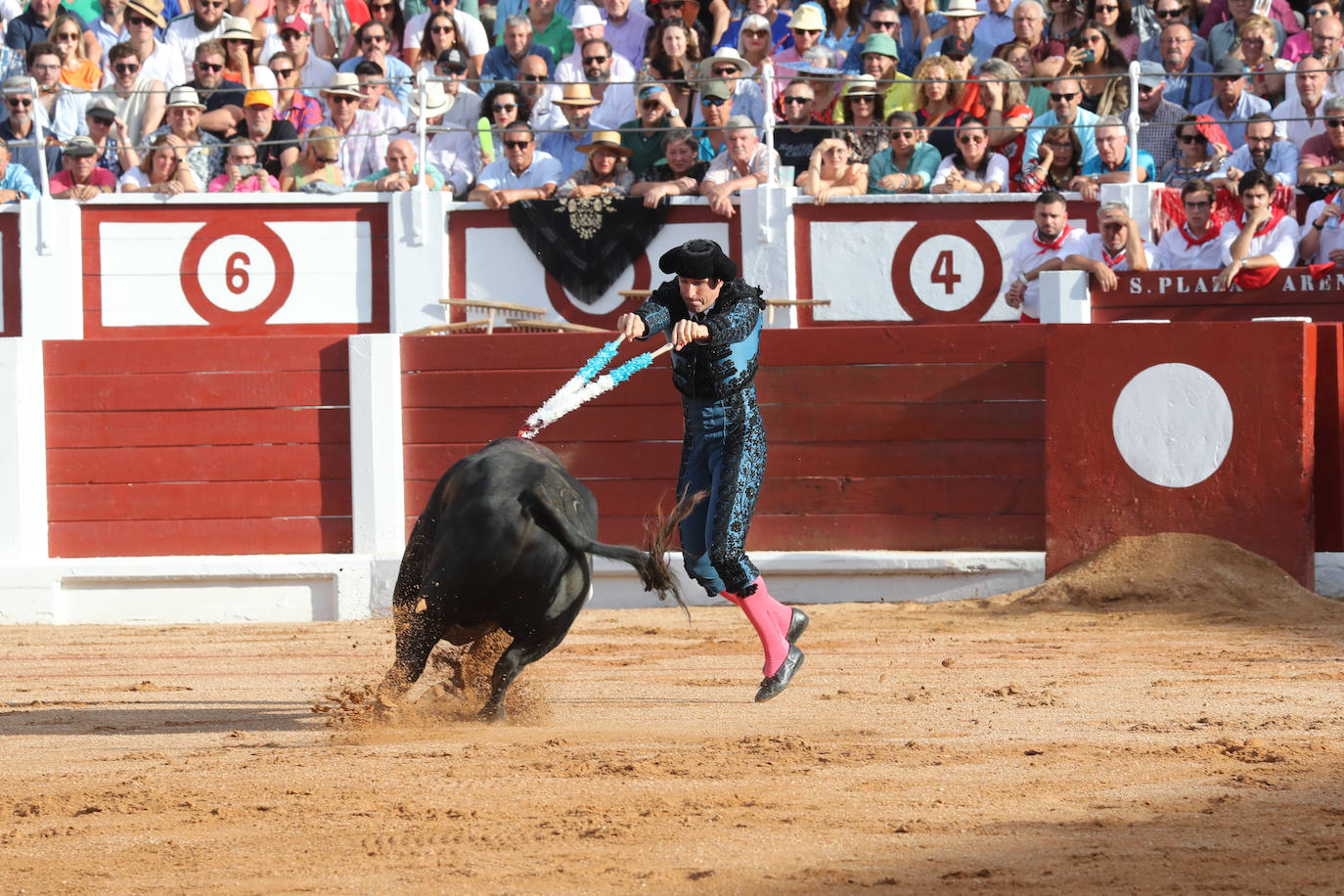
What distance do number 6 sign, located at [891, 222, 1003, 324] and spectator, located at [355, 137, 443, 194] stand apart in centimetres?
272

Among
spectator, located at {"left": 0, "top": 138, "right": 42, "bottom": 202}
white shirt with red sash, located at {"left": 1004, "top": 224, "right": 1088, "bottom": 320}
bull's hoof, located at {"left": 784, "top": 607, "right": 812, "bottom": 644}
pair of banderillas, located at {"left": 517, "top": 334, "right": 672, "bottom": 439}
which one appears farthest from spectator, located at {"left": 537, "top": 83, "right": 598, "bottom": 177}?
bull's hoof, located at {"left": 784, "top": 607, "right": 812, "bottom": 644}

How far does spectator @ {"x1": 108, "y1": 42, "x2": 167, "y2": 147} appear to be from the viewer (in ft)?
33.2

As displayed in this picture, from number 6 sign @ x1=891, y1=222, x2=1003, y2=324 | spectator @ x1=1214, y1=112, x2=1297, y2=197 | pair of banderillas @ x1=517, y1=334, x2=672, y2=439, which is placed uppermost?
spectator @ x1=1214, y1=112, x2=1297, y2=197

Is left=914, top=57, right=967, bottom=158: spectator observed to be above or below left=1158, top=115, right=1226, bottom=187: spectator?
above

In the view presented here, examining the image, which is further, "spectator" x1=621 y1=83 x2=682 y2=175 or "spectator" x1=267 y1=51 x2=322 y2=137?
"spectator" x1=267 y1=51 x2=322 y2=137

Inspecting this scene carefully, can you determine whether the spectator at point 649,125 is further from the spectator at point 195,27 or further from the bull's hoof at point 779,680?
the bull's hoof at point 779,680

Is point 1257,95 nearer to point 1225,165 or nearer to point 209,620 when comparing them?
point 1225,165

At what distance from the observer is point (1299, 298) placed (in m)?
7.95

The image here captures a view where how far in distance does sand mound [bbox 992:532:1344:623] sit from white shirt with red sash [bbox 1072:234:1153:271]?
1660mm

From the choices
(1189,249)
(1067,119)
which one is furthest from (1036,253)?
(1067,119)

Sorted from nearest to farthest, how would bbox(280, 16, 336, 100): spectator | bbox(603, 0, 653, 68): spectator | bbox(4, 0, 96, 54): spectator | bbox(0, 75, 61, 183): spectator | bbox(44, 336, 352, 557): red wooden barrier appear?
bbox(44, 336, 352, 557): red wooden barrier
bbox(0, 75, 61, 183): spectator
bbox(603, 0, 653, 68): spectator
bbox(280, 16, 336, 100): spectator
bbox(4, 0, 96, 54): spectator

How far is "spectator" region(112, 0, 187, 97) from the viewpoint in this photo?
34.0ft

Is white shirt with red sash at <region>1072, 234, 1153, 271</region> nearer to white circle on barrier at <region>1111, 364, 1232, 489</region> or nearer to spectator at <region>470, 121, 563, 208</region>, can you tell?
white circle on barrier at <region>1111, 364, 1232, 489</region>

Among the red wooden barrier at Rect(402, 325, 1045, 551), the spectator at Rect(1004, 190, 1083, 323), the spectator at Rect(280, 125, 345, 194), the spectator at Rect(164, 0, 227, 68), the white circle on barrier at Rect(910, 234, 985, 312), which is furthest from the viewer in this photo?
the spectator at Rect(164, 0, 227, 68)
